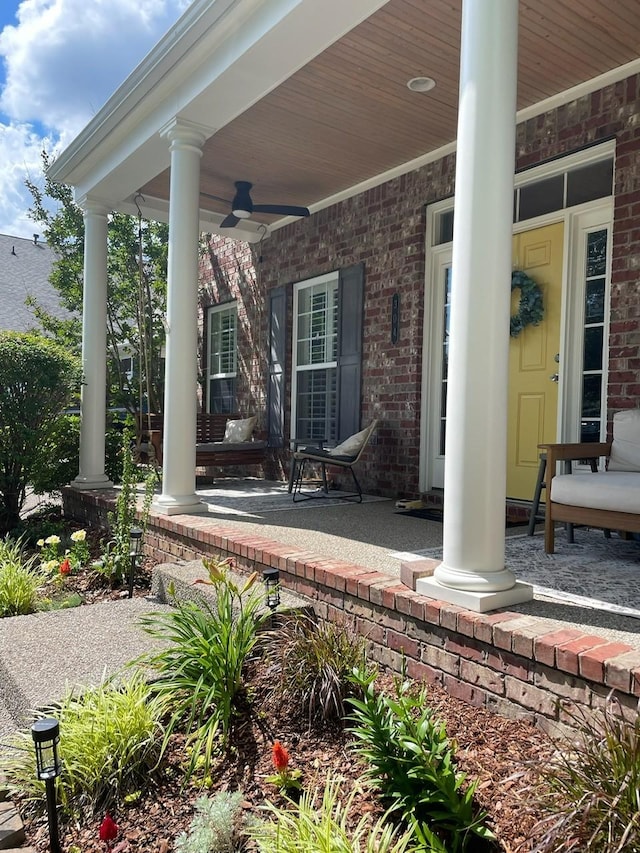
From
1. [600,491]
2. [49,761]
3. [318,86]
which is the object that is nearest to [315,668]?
[49,761]

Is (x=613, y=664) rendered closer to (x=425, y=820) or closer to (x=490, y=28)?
(x=425, y=820)

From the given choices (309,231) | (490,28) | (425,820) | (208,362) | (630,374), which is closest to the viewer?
(425,820)

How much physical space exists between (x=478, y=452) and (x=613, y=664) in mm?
881

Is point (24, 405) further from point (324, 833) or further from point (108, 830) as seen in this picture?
point (324, 833)

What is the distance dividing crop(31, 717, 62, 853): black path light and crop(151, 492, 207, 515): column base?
9.17 feet

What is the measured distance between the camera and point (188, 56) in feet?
13.6

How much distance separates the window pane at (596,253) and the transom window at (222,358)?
486 centimetres

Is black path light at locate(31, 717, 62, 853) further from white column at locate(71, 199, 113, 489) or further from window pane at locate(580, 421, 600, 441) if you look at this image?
white column at locate(71, 199, 113, 489)

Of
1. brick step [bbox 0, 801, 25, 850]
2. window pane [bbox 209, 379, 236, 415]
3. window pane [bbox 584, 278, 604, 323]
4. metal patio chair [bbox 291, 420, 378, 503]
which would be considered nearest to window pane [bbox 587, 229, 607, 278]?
window pane [bbox 584, 278, 604, 323]

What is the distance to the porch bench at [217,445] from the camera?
261 inches

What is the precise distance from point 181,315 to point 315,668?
2.96 m

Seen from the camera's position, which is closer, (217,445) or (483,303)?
(483,303)

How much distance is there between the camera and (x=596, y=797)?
146cm

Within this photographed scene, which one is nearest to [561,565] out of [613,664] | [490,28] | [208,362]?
[613,664]
